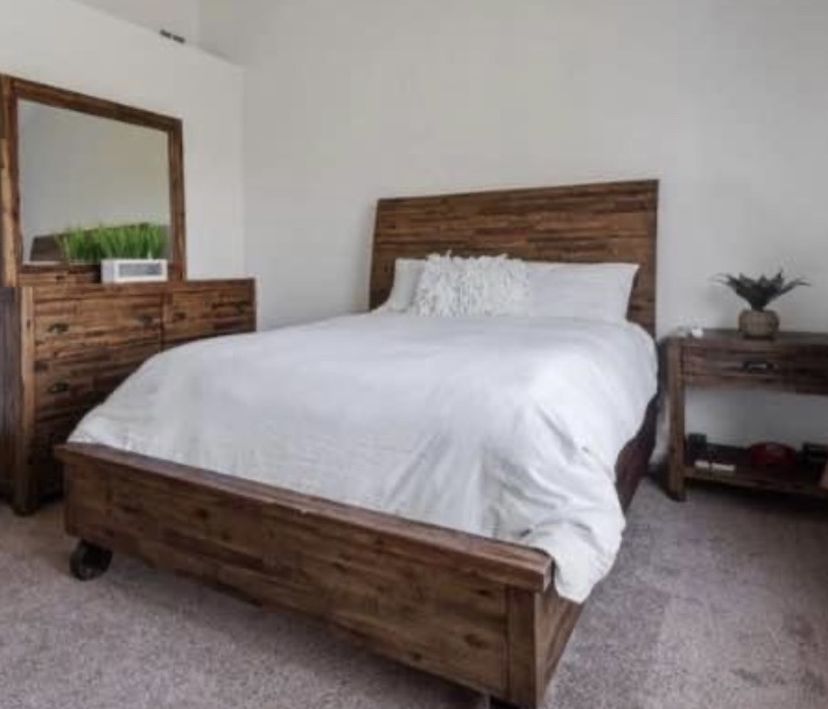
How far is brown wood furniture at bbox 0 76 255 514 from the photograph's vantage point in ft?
8.36

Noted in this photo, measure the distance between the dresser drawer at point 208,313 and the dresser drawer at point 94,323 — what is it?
90 mm

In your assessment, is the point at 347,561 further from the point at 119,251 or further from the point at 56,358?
the point at 119,251

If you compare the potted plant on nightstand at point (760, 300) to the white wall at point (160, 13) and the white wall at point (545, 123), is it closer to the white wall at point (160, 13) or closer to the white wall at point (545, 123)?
the white wall at point (545, 123)

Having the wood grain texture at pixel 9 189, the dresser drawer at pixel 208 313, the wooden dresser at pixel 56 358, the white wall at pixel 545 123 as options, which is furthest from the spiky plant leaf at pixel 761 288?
the wood grain texture at pixel 9 189

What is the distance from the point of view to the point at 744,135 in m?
2.72

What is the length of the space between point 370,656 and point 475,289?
1.66 metres

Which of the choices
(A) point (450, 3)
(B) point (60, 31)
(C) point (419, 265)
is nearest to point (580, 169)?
(C) point (419, 265)

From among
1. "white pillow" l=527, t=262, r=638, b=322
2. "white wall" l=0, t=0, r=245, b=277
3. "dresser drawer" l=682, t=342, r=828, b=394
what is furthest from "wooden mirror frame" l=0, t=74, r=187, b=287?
"dresser drawer" l=682, t=342, r=828, b=394

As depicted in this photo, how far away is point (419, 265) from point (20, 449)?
196cm

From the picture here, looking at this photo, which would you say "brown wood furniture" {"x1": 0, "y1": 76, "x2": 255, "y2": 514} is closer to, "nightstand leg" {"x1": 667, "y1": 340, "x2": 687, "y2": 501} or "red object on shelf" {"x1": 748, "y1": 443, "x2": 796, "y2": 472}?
"nightstand leg" {"x1": 667, "y1": 340, "x2": 687, "y2": 501}

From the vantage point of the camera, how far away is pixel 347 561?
4.87 ft

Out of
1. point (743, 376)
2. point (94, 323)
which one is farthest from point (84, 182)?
point (743, 376)

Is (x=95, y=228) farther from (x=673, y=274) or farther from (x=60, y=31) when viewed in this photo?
(x=673, y=274)

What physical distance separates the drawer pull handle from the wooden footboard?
85cm
